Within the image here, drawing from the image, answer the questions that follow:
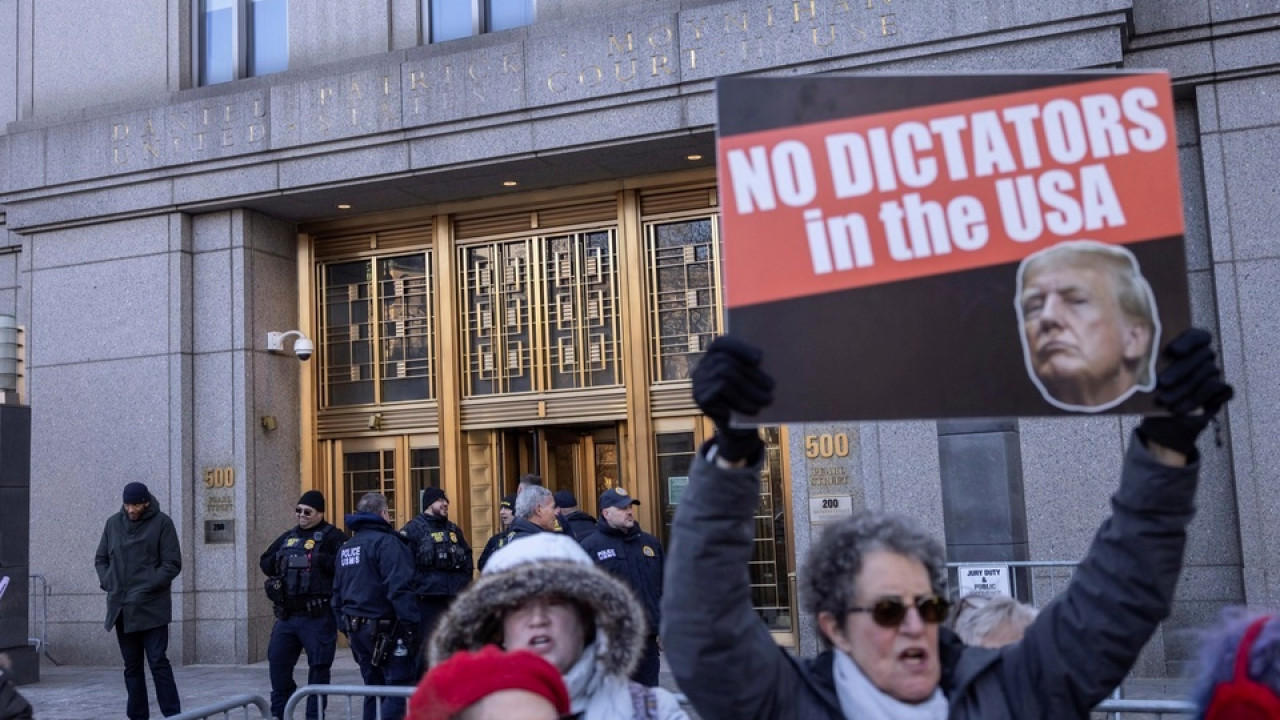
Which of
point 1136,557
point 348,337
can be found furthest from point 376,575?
point 1136,557

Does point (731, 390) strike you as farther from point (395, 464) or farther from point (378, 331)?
point (378, 331)

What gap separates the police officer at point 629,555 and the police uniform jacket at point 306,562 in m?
2.30

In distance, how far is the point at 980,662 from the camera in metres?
2.58

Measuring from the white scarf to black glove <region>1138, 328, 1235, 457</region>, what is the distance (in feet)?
2.20

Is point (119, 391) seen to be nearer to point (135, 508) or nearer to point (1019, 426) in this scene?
point (135, 508)

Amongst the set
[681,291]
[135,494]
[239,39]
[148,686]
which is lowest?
[148,686]

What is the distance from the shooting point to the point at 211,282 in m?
14.4

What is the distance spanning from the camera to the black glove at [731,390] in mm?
2385

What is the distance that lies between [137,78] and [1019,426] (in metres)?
10.7

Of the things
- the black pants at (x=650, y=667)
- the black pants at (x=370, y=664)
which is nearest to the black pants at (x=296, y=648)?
the black pants at (x=370, y=664)

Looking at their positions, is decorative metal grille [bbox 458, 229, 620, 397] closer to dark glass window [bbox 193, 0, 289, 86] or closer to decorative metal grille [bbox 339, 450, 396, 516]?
decorative metal grille [bbox 339, 450, 396, 516]

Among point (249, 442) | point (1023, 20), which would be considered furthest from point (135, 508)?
point (1023, 20)

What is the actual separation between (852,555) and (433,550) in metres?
7.40

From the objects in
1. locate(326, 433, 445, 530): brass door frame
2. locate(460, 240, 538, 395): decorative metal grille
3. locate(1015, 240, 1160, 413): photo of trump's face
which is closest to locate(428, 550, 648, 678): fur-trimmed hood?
locate(1015, 240, 1160, 413): photo of trump's face
